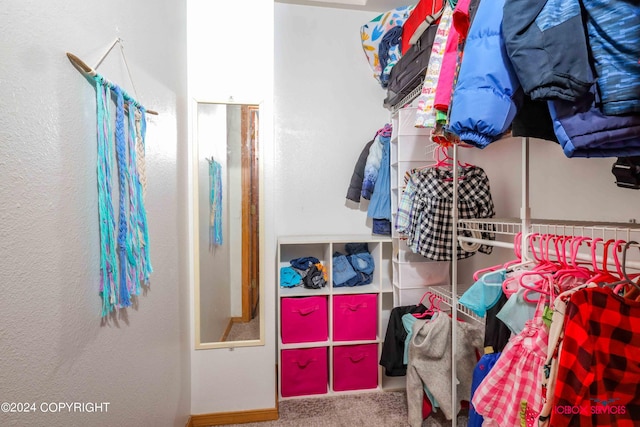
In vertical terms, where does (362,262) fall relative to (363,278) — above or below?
above

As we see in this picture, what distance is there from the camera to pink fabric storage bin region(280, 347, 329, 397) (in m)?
2.00

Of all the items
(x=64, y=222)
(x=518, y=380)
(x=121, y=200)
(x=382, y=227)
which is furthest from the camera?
(x=382, y=227)

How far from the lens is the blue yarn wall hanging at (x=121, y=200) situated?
90cm

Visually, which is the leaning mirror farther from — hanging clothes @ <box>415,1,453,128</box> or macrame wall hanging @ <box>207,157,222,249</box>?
hanging clothes @ <box>415,1,453,128</box>

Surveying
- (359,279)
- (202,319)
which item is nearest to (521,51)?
(359,279)

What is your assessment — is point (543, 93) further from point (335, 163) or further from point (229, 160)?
point (335, 163)

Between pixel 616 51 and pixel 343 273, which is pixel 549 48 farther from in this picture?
pixel 343 273

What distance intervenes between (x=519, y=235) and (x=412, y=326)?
886 mm

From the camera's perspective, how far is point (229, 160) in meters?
1.89

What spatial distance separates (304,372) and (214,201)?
4.04 ft

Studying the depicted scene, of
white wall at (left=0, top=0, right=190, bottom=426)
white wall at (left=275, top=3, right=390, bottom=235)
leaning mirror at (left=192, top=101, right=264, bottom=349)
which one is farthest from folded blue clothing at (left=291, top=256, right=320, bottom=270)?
white wall at (left=0, top=0, right=190, bottom=426)

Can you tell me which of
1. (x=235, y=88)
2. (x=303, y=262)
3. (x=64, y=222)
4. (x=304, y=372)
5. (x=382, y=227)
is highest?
(x=235, y=88)

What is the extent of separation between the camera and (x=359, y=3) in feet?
7.72

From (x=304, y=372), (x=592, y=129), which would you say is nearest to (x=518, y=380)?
(x=592, y=129)
